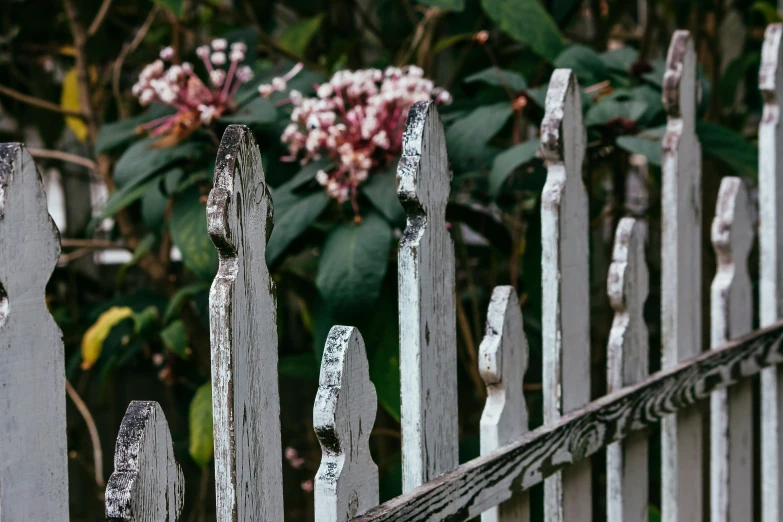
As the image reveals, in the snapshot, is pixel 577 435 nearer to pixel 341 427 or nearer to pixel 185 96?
pixel 341 427

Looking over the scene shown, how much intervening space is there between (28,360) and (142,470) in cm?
12

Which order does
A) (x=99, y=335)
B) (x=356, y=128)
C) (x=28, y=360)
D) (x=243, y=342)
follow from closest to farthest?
1. (x=28, y=360)
2. (x=243, y=342)
3. (x=356, y=128)
4. (x=99, y=335)

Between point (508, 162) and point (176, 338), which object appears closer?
point (508, 162)

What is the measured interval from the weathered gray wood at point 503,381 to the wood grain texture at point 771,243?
75 cm

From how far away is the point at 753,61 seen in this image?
2258 millimetres

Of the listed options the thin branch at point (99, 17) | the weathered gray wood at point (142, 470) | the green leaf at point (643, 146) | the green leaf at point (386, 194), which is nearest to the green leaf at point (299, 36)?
the thin branch at point (99, 17)

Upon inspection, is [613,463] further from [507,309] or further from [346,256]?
[346,256]

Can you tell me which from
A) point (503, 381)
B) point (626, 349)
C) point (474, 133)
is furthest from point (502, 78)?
point (503, 381)

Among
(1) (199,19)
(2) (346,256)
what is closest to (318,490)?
(2) (346,256)

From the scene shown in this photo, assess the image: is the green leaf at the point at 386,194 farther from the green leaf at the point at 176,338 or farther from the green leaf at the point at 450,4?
the green leaf at the point at 176,338

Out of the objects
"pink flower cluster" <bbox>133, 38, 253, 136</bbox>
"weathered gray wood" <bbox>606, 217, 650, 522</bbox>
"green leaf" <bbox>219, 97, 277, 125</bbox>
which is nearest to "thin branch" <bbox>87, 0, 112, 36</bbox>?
"pink flower cluster" <bbox>133, 38, 253, 136</bbox>

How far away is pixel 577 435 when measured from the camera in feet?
3.89

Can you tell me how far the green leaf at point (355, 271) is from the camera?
136 cm

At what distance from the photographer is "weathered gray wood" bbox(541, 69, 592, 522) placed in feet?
3.88
